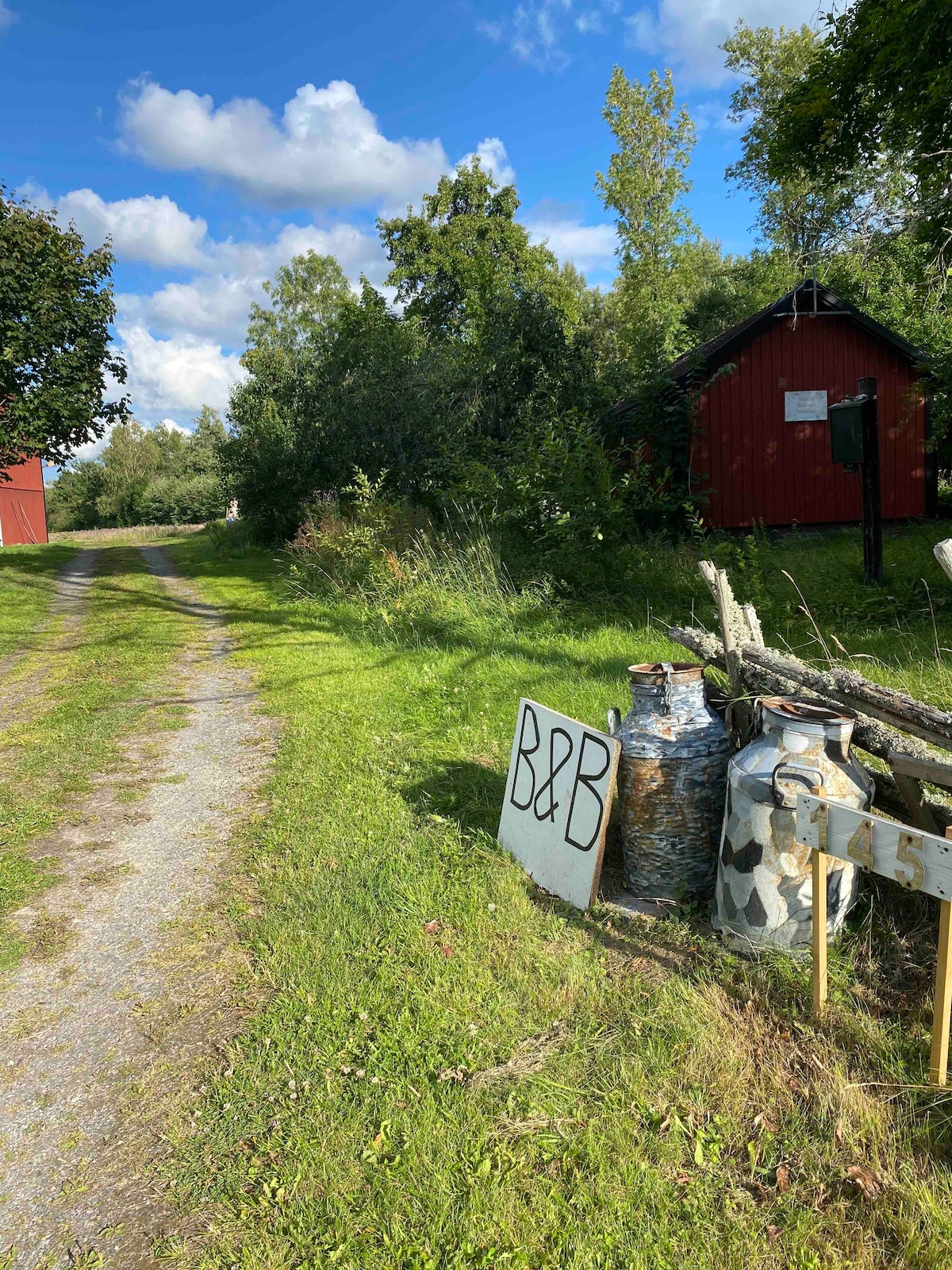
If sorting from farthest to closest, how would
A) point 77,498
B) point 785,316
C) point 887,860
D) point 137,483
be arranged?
point 77,498 < point 137,483 < point 785,316 < point 887,860

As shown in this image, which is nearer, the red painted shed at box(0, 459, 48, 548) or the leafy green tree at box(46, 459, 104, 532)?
the red painted shed at box(0, 459, 48, 548)

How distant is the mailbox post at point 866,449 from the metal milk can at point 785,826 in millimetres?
7804

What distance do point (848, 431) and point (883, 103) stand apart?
7252mm

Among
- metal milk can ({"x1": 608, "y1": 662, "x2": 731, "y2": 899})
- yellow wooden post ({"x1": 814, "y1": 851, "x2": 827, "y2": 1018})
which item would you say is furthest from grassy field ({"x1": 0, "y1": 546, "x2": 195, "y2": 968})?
yellow wooden post ({"x1": 814, "y1": 851, "x2": 827, "y2": 1018})

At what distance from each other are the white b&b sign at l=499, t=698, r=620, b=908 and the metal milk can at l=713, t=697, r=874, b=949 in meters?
0.62

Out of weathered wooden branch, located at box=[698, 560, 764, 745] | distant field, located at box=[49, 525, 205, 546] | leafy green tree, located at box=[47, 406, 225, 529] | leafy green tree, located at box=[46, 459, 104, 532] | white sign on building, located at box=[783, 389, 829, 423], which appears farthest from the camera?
leafy green tree, located at box=[46, 459, 104, 532]

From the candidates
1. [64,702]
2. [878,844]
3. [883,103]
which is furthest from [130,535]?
[878,844]

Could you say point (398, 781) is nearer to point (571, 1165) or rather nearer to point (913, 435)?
point (571, 1165)

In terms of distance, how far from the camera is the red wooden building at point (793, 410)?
1650cm

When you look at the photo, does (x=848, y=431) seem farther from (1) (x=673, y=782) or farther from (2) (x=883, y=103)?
(1) (x=673, y=782)

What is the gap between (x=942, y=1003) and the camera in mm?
2363

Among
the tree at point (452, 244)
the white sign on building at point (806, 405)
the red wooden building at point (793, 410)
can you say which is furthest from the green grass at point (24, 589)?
the tree at point (452, 244)

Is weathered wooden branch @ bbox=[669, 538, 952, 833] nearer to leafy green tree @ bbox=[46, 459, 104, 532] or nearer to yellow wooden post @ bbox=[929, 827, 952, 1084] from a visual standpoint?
yellow wooden post @ bbox=[929, 827, 952, 1084]

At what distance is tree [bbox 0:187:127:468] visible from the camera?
58.1ft
